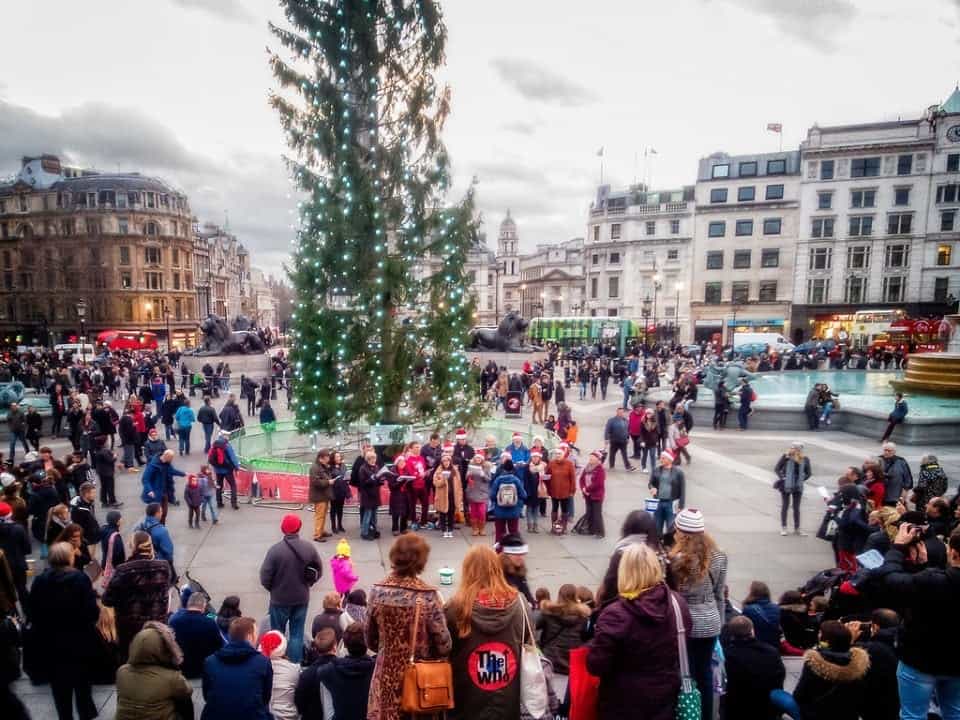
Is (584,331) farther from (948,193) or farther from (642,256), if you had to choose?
(948,193)

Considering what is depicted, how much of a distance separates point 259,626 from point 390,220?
30.0 ft

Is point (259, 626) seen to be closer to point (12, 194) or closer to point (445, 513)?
point (445, 513)

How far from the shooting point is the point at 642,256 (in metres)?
62.8

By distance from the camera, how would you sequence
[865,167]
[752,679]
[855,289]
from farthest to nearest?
1. [855,289]
2. [865,167]
3. [752,679]

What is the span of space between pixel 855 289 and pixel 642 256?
67.1 feet

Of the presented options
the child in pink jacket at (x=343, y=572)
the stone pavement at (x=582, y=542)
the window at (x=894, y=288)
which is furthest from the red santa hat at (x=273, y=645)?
the window at (x=894, y=288)

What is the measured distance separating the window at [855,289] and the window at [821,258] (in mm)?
2309

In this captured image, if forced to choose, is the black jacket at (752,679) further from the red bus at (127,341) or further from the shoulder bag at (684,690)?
the red bus at (127,341)

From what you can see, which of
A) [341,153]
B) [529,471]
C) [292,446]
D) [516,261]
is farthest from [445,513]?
[516,261]

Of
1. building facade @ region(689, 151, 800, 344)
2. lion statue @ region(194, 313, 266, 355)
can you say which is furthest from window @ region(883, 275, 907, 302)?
lion statue @ region(194, 313, 266, 355)

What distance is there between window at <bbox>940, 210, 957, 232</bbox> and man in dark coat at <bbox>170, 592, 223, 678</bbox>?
2508 inches

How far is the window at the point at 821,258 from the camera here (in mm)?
53656

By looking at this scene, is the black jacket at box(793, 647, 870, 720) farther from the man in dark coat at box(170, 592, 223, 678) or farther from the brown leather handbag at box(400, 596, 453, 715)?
the man in dark coat at box(170, 592, 223, 678)

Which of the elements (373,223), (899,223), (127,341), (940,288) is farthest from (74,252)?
(940,288)
